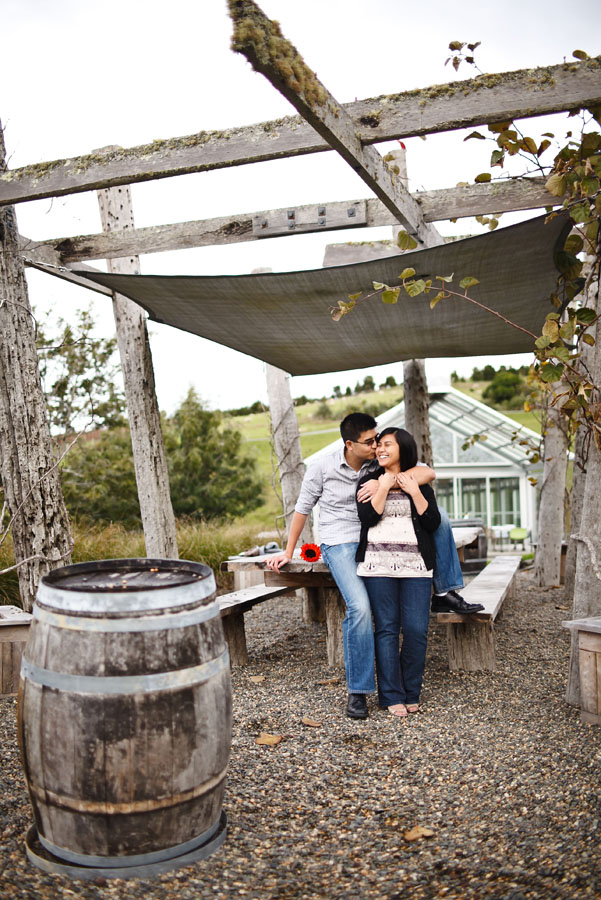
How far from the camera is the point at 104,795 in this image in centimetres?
171

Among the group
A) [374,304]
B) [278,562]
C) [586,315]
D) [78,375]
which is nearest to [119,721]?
[278,562]

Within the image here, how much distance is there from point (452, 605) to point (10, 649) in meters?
2.13

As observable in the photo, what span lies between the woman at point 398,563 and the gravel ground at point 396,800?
0.21 meters

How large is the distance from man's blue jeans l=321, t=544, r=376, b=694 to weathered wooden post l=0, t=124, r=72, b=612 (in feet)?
5.08

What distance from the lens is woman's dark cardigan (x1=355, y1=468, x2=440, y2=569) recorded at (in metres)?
3.16

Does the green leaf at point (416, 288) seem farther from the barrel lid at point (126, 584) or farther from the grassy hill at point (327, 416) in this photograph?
the grassy hill at point (327, 416)

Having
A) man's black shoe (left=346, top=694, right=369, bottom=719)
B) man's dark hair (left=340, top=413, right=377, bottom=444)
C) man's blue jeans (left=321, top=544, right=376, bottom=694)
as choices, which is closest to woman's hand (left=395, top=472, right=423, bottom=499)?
man's dark hair (left=340, top=413, right=377, bottom=444)

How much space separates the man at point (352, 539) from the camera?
3213 mm

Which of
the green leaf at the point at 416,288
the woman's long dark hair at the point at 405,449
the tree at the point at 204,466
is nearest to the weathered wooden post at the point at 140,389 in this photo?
the woman's long dark hair at the point at 405,449

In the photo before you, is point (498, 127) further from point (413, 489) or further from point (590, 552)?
point (590, 552)

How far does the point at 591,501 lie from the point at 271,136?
2.06 meters

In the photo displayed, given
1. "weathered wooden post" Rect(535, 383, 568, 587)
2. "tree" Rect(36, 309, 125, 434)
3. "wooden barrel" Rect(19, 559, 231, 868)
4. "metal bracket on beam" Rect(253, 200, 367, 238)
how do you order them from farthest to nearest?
"tree" Rect(36, 309, 125, 434) → "weathered wooden post" Rect(535, 383, 568, 587) → "metal bracket on beam" Rect(253, 200, 367, 238) → "wooden barrel" Rect(19, 559, 231, 868)

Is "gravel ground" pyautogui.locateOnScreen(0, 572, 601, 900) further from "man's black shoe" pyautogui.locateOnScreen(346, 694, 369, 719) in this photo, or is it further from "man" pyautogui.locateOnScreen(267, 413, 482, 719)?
"man" pyautogui.locateOnScreen(267, 413, 482, 719)

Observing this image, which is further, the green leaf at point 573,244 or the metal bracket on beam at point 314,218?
the metal bracket on beam at point 314,218
